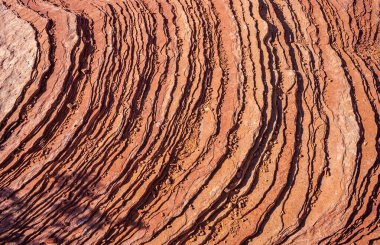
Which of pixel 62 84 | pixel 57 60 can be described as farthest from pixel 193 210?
pixel 57 60

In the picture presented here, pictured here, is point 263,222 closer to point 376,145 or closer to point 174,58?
point 376,145

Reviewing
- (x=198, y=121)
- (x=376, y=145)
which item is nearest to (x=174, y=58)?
(x=198, y=121)

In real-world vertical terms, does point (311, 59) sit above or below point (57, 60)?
below

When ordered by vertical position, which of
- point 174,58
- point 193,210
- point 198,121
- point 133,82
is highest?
point 174,58

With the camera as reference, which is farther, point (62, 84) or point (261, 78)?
point (261, 78)

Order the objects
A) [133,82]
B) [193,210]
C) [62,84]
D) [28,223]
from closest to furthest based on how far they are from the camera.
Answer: [28,223] < [193,210] < [62,84] < [133,82]

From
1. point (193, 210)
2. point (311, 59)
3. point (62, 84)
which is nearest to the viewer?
point (193, 210)
